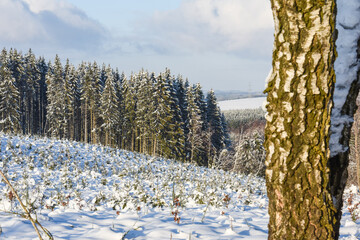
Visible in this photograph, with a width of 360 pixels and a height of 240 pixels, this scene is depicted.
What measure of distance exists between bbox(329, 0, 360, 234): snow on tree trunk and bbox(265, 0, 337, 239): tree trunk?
0.11 meters

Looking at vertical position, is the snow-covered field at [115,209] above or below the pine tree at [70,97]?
below

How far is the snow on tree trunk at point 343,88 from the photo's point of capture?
1837 mm

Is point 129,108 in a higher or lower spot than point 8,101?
lower

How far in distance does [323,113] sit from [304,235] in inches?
35.9

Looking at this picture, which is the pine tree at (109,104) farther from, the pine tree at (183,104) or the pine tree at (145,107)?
the pine tree at (183,104)

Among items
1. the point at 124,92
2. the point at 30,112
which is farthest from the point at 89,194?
the point at 30,112

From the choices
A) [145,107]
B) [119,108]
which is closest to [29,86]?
[119,108]

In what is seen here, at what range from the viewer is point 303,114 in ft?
5.86

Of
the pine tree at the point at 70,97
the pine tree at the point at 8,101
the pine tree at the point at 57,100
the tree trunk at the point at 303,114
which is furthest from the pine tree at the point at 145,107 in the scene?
the tree trunk at the point at 303,114

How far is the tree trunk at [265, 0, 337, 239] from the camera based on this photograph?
1.73m

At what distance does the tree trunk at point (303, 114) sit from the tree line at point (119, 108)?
26640 mm

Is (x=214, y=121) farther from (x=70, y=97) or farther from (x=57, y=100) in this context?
(x=57, y=100)

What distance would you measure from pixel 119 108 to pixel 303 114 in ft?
142

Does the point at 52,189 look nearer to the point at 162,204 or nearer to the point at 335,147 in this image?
the point at 162,204
